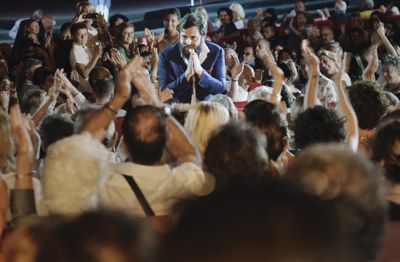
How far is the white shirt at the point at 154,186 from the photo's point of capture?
9.24ft

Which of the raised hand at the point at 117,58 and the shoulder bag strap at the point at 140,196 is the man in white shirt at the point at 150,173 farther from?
the raised hand at the point at 117,58

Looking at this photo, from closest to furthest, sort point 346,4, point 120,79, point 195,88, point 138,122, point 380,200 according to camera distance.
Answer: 1. point 380,200
2. point 138,122
3. point 120,79
4. point 195,88
5. point 346,4

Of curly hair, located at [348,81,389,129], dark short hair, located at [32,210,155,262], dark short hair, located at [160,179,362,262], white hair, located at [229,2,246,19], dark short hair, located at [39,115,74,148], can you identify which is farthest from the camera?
white hair, located at [229,2,246,19]

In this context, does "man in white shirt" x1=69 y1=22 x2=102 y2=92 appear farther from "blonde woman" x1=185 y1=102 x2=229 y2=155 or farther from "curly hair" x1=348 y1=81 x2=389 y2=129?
"blonde woman" x1=185 y1=102 x2=229 y2=155

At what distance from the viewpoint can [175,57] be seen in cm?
610

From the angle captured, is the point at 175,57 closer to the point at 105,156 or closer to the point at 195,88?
the point at 195,88

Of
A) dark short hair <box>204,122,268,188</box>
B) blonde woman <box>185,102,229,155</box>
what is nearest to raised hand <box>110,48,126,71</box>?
blonde woman <box>185,102,229,155</box>

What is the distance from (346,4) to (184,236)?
11.9 metres

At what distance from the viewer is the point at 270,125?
3383mm

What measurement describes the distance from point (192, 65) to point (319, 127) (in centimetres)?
240

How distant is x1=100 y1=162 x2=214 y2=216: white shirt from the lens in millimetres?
2816

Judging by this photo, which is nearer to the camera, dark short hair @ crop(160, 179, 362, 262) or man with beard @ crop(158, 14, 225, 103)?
dark short hair @ crop(160, 179, 362, 262)

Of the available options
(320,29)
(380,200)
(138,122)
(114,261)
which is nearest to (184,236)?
(114,261)

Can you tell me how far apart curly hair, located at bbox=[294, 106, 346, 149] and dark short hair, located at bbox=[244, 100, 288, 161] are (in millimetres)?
161
